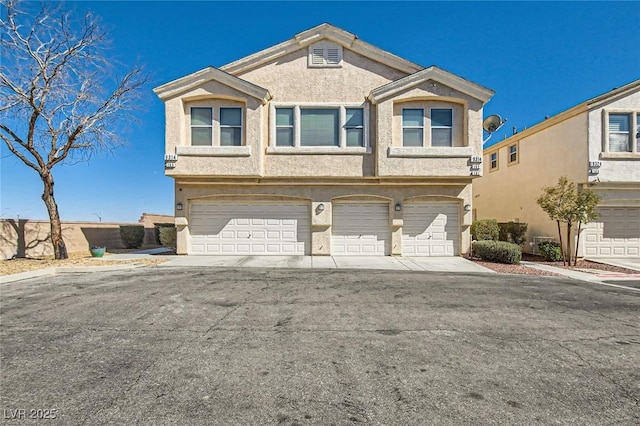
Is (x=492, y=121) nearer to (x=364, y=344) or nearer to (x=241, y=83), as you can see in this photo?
(x=241, y=83)

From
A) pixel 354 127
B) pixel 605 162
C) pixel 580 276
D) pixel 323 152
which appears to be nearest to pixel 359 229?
pixel 323 152

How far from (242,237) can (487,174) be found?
54.1 ft

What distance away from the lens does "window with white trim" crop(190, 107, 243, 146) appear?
43.3ft

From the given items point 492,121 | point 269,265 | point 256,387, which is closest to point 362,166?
point 269,265

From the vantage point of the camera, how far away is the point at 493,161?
19.9 metres

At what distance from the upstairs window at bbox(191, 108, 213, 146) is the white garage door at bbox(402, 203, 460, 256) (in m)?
9.32

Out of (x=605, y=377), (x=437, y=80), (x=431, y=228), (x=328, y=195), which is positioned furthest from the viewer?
(x=431, y=228)

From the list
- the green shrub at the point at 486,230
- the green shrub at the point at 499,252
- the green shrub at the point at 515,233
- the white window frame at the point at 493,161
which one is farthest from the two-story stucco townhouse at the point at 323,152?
the white window frame at the point at 493,161

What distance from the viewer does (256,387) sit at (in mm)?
3379

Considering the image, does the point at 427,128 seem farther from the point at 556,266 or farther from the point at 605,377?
the point at 605,377

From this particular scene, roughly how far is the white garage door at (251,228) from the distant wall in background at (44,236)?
22.4 ft

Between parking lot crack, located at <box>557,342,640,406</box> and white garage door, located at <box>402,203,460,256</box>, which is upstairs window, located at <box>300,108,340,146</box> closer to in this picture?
white garage door, located at <box>402,203,460,256</box>

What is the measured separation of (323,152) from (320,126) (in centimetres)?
120

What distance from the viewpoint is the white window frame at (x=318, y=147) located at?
13133 mm
